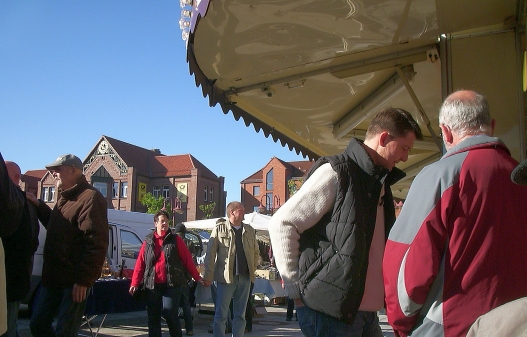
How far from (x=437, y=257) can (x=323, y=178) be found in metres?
0.83

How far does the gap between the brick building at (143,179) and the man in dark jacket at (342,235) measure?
62627 mm

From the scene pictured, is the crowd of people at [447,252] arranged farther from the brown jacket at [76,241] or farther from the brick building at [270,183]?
the brick building at [270,183]

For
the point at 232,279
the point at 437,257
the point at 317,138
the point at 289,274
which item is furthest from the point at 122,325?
the point at 437,257

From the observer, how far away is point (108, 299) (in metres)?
7.33

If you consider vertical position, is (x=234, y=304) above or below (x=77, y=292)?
below

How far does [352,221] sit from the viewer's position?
248 cm

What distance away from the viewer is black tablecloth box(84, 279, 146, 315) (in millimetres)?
7061

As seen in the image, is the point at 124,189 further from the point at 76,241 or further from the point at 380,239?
the point at 380,239

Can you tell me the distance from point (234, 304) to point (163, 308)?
889mm

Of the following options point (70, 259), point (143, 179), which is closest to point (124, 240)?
point (70, 259)

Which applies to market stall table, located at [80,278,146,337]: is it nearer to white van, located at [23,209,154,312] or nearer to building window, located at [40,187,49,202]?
white van, located at [23,209,154,312]

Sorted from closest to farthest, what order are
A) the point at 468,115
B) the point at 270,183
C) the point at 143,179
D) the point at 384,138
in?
the point at 468,115, the point at 384,138, the point at 143,179, the point at 270,183

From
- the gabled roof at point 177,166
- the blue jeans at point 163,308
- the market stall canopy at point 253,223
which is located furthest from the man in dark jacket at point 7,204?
the gabled roof at point 177,166

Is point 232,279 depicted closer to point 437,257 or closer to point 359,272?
point 359,272
